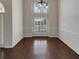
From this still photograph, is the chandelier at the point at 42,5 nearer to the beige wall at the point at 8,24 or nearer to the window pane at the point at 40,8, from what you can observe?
the window pane at the point at 40,8

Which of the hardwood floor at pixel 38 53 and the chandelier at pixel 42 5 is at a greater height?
the chandelier at pixel 42 5

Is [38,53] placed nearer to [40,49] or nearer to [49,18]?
[40,49]

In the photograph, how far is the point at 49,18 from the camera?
1368 centimetres

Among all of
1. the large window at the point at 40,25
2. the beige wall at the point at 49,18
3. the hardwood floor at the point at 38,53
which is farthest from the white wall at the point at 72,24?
the large window at the point at 40,25

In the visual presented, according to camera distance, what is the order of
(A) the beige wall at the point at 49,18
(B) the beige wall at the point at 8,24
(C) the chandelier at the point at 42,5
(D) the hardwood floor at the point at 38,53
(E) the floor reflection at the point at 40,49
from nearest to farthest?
1. (D) the hardwood floor at the point at 38,53
2. (E) the floor reflection at the point at 40,49
3. (B) the beige wall at the point at 8,24
4. (A) the beige wall at the point at 49,18
5. (C) the chandelier at the point at 42,5

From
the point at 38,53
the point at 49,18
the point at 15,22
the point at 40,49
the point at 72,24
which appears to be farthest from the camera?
the point at 49,18

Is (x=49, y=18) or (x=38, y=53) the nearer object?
(x=38, y=53)

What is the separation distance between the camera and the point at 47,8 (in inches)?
543

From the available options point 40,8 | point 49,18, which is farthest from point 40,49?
point 40,8

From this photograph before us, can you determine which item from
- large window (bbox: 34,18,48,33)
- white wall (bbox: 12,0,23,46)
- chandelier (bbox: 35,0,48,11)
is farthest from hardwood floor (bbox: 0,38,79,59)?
chandelier (bbox: 35,0,48,11)

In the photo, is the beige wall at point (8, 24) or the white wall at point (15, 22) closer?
the beige wall at point (8, 24)

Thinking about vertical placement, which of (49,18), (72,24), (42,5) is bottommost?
(72,24)

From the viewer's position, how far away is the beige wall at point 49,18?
44.7ft

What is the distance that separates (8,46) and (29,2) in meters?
6.40
